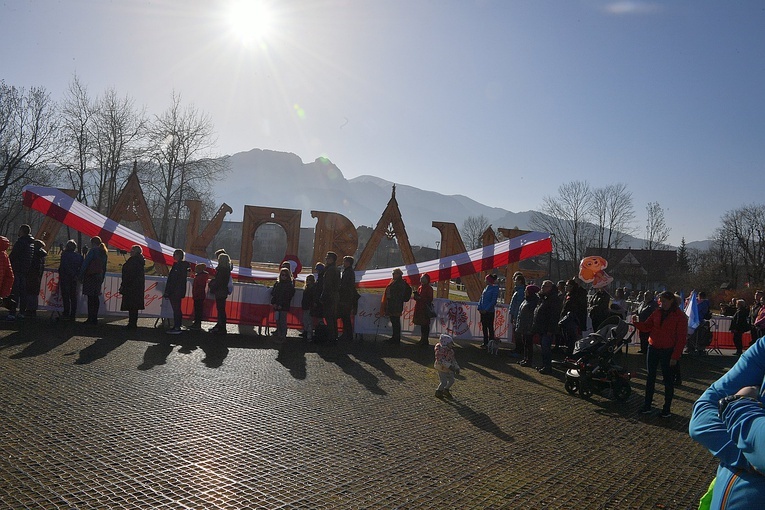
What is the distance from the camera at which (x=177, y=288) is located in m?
13.1

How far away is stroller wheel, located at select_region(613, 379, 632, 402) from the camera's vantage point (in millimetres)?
9469

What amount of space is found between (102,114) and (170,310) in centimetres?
2096

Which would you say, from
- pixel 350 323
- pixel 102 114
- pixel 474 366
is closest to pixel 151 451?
pixel 474 366

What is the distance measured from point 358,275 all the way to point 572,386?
768 cm

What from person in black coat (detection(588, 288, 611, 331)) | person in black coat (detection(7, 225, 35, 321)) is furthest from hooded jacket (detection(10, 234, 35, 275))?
person in black coat (detection(588, 288, 611, 331))

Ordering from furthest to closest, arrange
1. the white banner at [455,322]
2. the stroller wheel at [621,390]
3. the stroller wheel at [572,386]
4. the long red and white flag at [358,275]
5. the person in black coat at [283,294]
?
the white banner at [455,322]
the long red and white flag at [358,275]
the person in black coat at [283,294]
the stroller wheel at [572,386]
the stroller wheel at [621,390]

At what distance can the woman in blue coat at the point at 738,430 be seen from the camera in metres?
2.07

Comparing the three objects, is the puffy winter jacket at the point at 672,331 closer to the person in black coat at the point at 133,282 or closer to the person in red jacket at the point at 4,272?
the person in red jacket at the point at 4,272

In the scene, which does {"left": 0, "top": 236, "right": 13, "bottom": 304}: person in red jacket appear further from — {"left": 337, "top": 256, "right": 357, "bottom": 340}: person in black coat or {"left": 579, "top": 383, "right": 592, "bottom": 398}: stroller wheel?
{"left": 579, "top": 383, "right": 592, "bottom": 398}: stroller wheel

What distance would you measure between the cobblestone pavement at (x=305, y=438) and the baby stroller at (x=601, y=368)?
0.79 feet

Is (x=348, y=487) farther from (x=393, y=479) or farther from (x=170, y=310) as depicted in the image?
(x=170, y=310)

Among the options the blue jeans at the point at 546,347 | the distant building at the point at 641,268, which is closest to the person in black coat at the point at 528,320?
the blue jeans at the point at 546,347

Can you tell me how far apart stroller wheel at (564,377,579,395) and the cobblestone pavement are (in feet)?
0.68

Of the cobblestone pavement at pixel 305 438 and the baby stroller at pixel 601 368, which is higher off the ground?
the baby stroller at pixel 601 368
